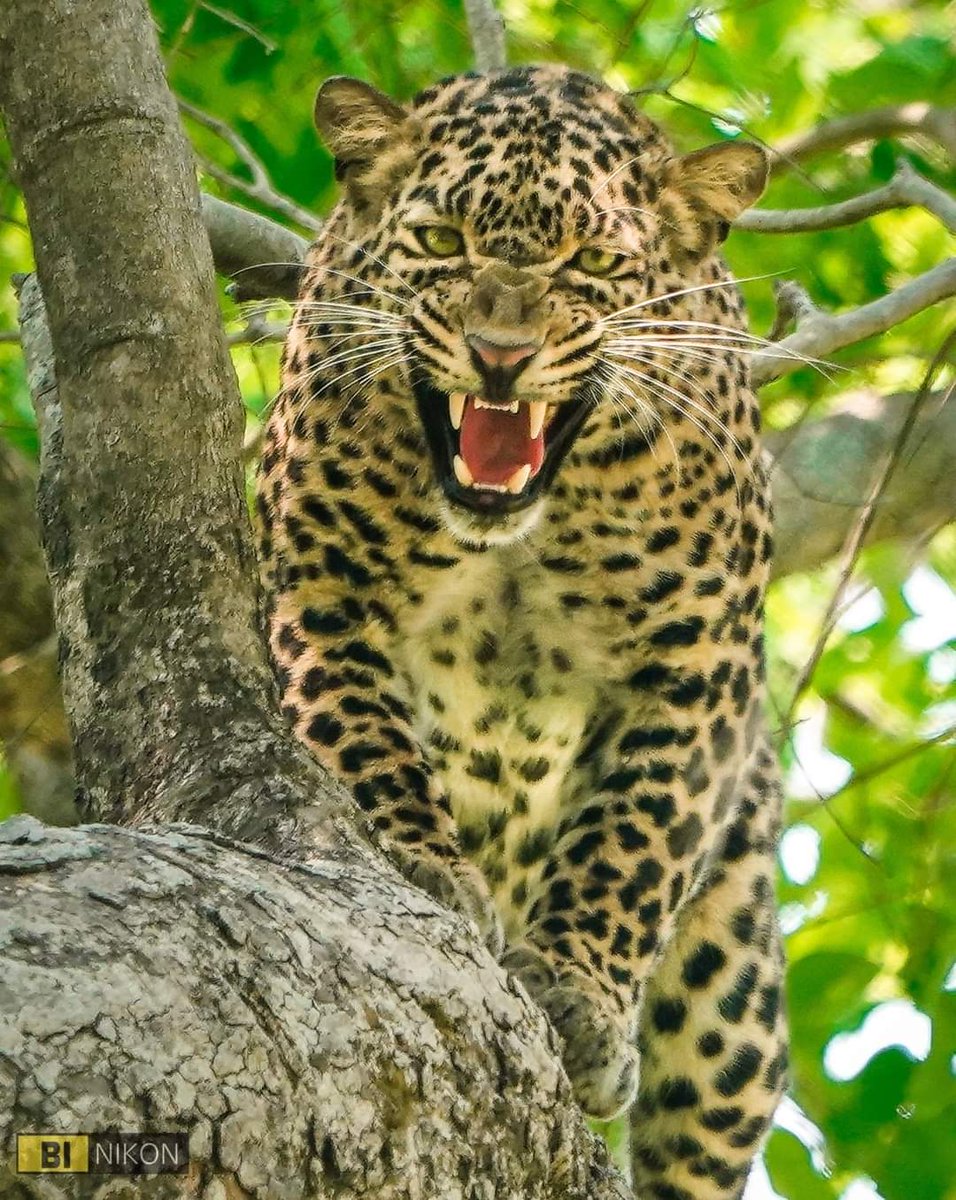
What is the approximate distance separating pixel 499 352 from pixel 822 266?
300 cm

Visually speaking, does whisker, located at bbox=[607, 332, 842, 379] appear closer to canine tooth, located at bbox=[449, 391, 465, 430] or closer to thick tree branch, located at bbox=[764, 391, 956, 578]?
canine tooth, located at bbox=[449, 391, 465, 430]

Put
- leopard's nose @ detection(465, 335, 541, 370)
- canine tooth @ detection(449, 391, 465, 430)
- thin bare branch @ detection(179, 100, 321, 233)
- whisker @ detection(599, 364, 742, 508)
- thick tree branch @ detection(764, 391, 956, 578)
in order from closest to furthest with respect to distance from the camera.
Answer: leopard's nose @ detection(465, 335, 541, 370) → canine tooth @ detection(449, 391, 465, 430) → whisker @ detection(599, 364, 742, 508) → thin bare branch @ detection(179, 100, 321, 233) → thick tree branch @ detection(764, 391, 956, 578)

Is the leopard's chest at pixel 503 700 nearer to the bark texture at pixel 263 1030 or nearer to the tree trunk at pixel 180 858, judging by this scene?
the tree trunk at pixel 180 858

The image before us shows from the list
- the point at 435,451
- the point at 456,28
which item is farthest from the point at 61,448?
the point at 456,28

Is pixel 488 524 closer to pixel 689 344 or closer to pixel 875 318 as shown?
pixel 689 344

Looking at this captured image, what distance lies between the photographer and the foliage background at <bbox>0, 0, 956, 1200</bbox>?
651cm

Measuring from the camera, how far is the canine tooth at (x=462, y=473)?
5.46 metres

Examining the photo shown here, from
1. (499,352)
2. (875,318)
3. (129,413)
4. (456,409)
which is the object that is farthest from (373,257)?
(129,413)

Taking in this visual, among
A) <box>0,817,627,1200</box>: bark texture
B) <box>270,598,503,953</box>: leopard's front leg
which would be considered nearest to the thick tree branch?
<box>270,598,503,953</box>: leopard's front leg

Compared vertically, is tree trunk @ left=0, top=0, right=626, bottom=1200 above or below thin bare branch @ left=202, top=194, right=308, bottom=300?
below

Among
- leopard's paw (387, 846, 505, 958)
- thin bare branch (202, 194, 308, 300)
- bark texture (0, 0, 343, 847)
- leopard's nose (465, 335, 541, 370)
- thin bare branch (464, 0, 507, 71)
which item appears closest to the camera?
bark texture (0, 0, 343, 847)

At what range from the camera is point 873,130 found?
7.17m

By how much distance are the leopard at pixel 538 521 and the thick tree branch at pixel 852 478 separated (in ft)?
3.06

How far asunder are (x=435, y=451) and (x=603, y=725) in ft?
3.22
